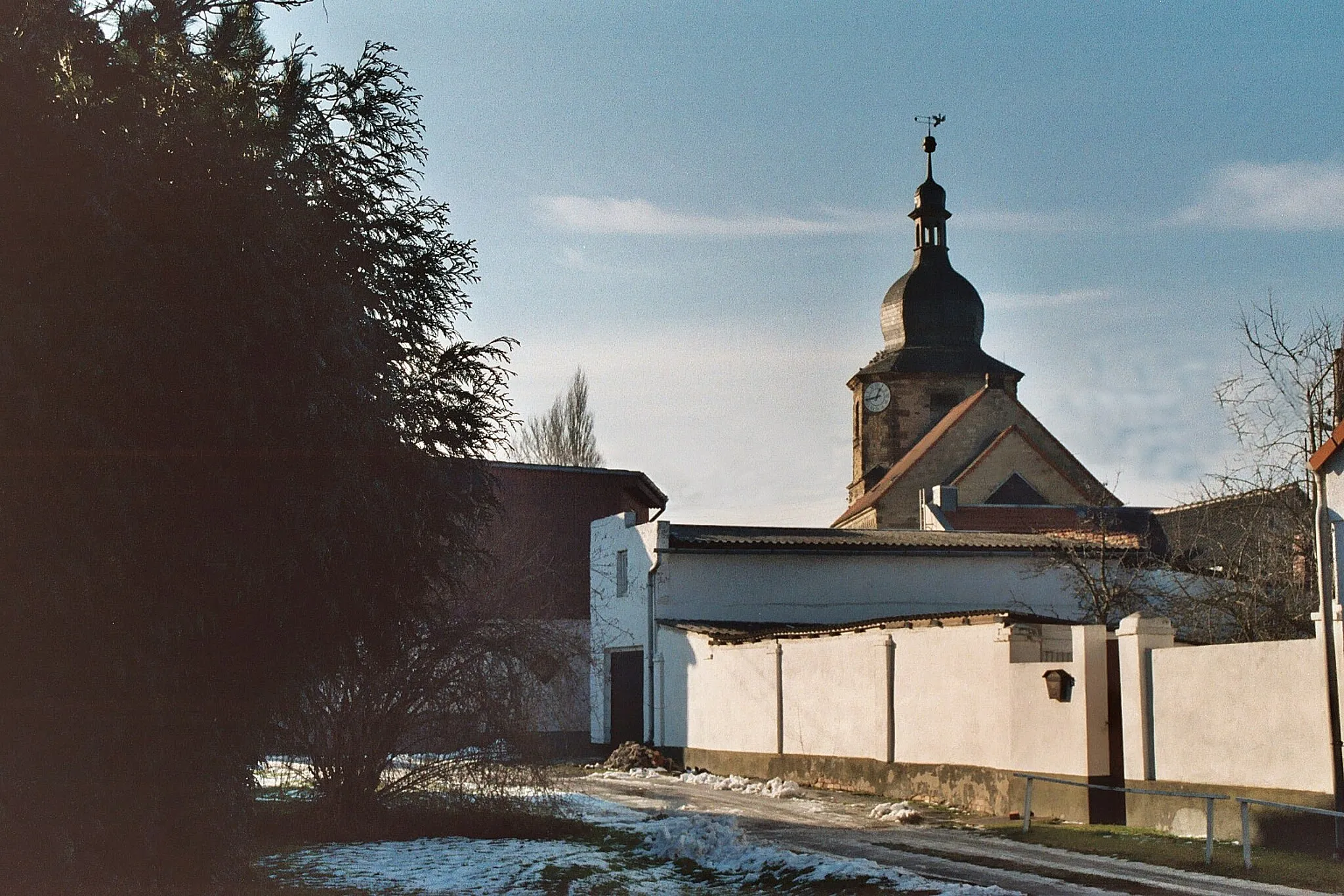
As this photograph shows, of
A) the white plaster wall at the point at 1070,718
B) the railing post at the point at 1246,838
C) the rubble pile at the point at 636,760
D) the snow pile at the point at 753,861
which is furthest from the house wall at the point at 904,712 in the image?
the snow pile at the point at 753,861

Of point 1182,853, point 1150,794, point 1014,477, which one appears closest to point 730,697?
point 1150,794

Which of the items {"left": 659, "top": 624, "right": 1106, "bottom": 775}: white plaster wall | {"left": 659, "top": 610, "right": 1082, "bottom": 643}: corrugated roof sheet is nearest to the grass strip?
{"left": 659, "top": 624, "right": 1106, "bottom": 775}: white plaster wall

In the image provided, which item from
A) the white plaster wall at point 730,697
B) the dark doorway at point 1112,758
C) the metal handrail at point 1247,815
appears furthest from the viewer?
the white plaster wall at point 730,697

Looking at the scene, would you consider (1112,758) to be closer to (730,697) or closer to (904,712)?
(904,712)

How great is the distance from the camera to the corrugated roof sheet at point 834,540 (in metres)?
32.7

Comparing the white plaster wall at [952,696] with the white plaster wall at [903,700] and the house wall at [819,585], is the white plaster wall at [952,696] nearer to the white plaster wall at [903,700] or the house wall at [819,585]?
the white plaster wall at [903,700]

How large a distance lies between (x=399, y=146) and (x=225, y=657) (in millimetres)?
6766

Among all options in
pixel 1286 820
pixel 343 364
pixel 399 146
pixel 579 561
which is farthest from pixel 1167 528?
pixel 343 364

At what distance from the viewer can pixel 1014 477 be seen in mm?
53500

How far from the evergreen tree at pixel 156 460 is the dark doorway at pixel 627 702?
22537 mm

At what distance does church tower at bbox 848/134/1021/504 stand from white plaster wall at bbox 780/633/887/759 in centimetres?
4133

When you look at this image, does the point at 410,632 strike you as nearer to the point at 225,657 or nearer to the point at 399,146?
the point at 225,657

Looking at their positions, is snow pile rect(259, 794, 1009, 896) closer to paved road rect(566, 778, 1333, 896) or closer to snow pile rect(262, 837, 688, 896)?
snow pile rect(262, 837, 688, 896)

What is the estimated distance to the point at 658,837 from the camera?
52.0ft
